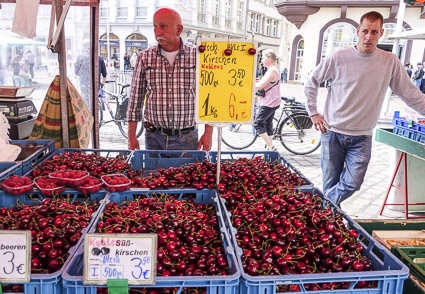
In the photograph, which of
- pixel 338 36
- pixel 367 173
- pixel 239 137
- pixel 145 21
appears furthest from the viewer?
pixel 145 21

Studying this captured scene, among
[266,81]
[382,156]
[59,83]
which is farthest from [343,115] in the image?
[382,156]

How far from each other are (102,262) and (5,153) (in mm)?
1881

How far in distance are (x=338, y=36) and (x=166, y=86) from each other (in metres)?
22.2

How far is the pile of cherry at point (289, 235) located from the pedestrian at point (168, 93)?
1203 mm

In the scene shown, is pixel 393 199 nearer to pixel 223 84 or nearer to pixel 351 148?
pixel 351 148

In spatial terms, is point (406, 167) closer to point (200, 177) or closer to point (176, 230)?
point (200, 177)

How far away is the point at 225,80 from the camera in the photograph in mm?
2021

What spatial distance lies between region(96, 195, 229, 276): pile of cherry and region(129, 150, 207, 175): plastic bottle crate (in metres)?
0.78

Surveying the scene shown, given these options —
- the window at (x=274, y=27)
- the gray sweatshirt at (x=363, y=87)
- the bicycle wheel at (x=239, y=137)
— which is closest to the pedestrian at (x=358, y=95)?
the gray sweatshirt at (x=363, y=87)

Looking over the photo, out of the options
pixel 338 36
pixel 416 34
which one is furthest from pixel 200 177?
pixel 338 36

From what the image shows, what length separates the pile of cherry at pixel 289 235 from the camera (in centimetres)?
153

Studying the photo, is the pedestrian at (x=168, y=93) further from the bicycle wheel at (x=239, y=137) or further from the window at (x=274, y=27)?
the window at (x=274, y=27)

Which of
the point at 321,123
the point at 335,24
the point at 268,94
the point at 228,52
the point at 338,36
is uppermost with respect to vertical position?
the point at 335,24

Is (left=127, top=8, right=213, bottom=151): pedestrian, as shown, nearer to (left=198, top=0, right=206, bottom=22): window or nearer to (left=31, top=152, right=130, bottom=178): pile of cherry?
(left=31, top=152, right=130, bottom=178): pile of cherry
